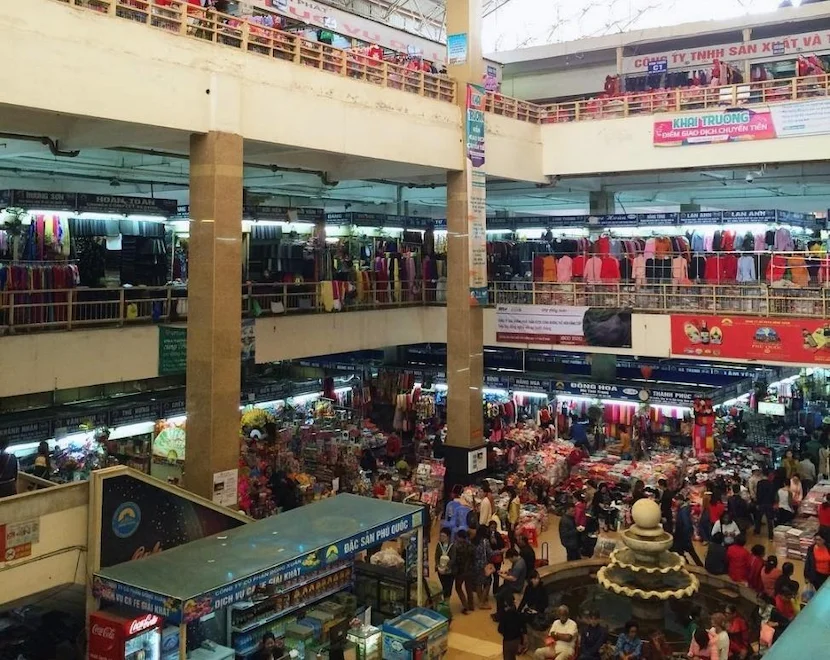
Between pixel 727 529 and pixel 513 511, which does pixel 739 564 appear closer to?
pixel 727 529

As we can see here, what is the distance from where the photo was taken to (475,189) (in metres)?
15.6

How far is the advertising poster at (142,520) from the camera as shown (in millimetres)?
8508

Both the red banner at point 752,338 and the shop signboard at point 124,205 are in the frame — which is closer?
the shop signboard at point 124,205

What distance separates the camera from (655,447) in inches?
677

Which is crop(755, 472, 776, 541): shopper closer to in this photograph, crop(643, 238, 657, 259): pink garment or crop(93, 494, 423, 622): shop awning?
crop(643, 238, 657, 259): pink garment

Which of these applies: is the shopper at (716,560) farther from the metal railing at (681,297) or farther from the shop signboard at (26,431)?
the shop signboard at (26,431)

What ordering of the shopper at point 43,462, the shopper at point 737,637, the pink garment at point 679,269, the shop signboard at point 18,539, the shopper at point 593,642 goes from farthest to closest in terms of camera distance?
the pink garment at point 679,269 → the shopper at point 43,462 → the shopper at point 737,637 → the shopper at point 593,642 → the shop signboard at point 18,539

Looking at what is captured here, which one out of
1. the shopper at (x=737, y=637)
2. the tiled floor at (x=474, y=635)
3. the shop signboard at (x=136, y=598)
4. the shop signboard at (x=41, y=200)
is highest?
the shop signboard at (x=41, y=200)

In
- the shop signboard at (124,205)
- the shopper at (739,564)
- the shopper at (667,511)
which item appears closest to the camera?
the shopper at (739,564)

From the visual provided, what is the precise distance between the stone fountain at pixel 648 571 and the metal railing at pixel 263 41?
799 cm

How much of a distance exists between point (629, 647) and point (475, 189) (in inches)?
376

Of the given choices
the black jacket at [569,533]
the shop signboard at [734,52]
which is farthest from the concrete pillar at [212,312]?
the shop signboard at [734,52]

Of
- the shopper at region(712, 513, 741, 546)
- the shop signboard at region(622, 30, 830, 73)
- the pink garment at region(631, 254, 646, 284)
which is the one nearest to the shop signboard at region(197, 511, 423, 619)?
the shopper at region(712, 513, 741, 546)

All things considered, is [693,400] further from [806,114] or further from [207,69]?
[207,69]
